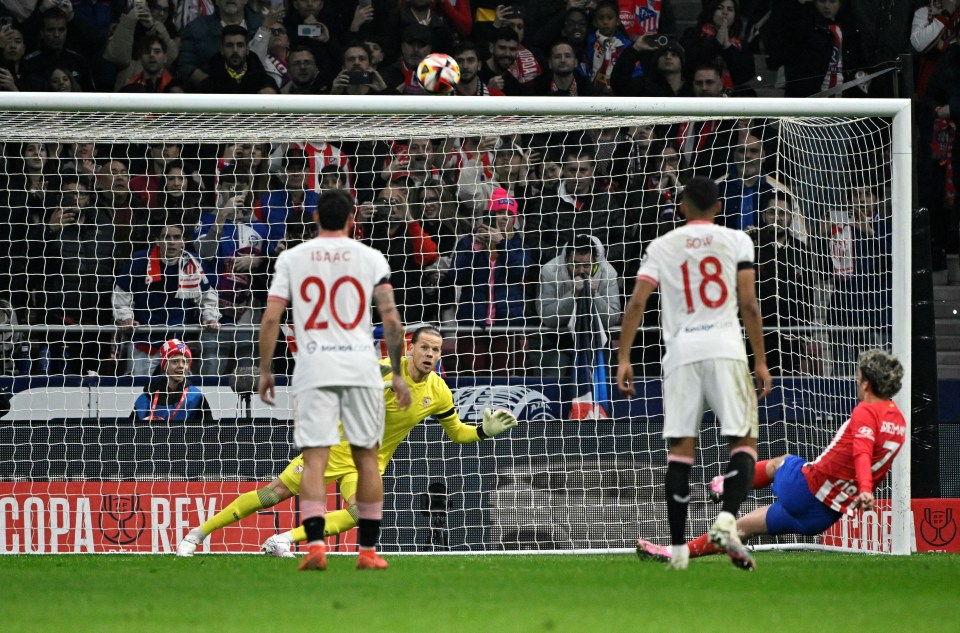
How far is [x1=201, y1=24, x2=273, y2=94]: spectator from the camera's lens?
1340 centimetres

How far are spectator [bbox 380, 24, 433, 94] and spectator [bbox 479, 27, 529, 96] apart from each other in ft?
2.24

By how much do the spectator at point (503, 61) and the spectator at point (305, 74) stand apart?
1692 mm

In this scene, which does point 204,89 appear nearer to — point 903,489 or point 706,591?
point 903,489

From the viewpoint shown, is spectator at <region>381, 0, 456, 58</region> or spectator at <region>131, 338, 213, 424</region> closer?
spectator at <region>131, 338, 213, 424</region>

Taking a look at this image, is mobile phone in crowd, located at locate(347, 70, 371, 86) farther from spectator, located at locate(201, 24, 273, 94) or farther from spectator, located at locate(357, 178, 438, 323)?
spectator, located at locate(357, 178, 438, 323)

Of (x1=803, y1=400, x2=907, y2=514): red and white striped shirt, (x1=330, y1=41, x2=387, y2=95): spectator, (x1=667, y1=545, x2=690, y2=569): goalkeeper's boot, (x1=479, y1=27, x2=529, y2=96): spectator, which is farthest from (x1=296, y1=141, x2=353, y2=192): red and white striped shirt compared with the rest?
(x1=667, y1=545, x2=690, y2=569): goalkeeper's boot

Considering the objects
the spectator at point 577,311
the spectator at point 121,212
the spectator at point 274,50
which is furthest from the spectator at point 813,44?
the spectator at point 121,212

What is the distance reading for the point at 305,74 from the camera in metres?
13.5

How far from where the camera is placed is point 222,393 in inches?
430

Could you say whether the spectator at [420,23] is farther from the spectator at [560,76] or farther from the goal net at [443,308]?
the goal net at [443,308]

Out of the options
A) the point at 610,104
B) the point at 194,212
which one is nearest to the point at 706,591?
the point at 610,104

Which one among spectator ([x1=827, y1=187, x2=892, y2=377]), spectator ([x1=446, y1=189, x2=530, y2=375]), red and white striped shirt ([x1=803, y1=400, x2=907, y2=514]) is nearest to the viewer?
red and white striped shirt ([x1=803, y1=400, x2=907, y2=514])

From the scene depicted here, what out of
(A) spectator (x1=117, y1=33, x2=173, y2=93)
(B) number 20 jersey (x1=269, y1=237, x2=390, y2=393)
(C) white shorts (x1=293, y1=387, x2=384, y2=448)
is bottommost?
(C) white shorts (x1=293, y1=387, x2=384, y2=448)

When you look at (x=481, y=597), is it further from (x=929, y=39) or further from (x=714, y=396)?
(x=929, y=39)
